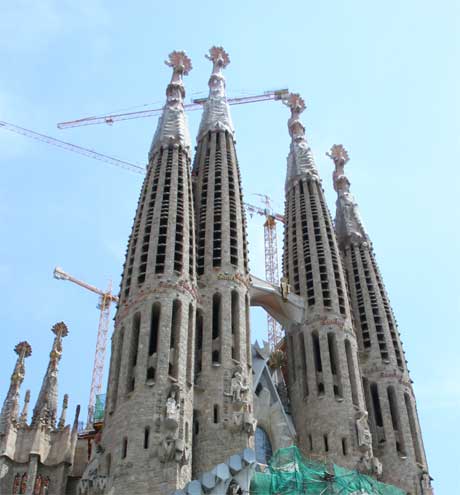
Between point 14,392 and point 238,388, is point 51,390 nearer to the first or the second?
point 14,392

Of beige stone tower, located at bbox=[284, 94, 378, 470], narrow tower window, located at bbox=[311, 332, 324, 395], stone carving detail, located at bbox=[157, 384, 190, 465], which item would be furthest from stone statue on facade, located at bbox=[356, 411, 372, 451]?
stone carving detail, located at bbox=[157, 384, 190, 465]

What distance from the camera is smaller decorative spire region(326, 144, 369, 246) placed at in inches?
2322

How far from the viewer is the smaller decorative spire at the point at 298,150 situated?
6078 centimetres

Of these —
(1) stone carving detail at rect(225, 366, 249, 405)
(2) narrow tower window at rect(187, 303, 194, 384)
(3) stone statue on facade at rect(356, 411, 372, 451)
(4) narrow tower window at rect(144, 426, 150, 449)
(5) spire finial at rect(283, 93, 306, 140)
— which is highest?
(5) spire finial at rect(283, 93, 306, 140)

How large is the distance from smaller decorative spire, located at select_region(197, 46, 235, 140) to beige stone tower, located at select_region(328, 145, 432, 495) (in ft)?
39.9

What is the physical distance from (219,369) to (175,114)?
22445 mm

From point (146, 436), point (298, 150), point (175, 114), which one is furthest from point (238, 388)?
point (298, 150)

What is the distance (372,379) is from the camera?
4812 cm

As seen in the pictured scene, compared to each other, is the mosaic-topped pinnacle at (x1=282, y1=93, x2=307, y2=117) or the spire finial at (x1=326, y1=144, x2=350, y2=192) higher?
the mosaic-topped pinnacle at (x1=282, y1=93, x2=307, y2=117)

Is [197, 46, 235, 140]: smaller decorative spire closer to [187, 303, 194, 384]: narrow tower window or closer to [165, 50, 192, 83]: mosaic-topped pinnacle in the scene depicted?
[165, 50, 192, 83]: mosaic-topped pinnacle

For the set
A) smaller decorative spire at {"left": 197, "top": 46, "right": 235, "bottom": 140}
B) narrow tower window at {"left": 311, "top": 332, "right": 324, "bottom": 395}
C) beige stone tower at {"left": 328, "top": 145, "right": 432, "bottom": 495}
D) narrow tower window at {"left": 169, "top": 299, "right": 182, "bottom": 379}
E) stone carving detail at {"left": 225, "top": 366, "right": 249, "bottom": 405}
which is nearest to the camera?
narrow tower window at {"left": 169, "top": 299, "right": 182, "bottom": 379}

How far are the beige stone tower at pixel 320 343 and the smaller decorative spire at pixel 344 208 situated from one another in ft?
11.2

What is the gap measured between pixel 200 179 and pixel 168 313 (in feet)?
52.1

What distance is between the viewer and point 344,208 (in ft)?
203
